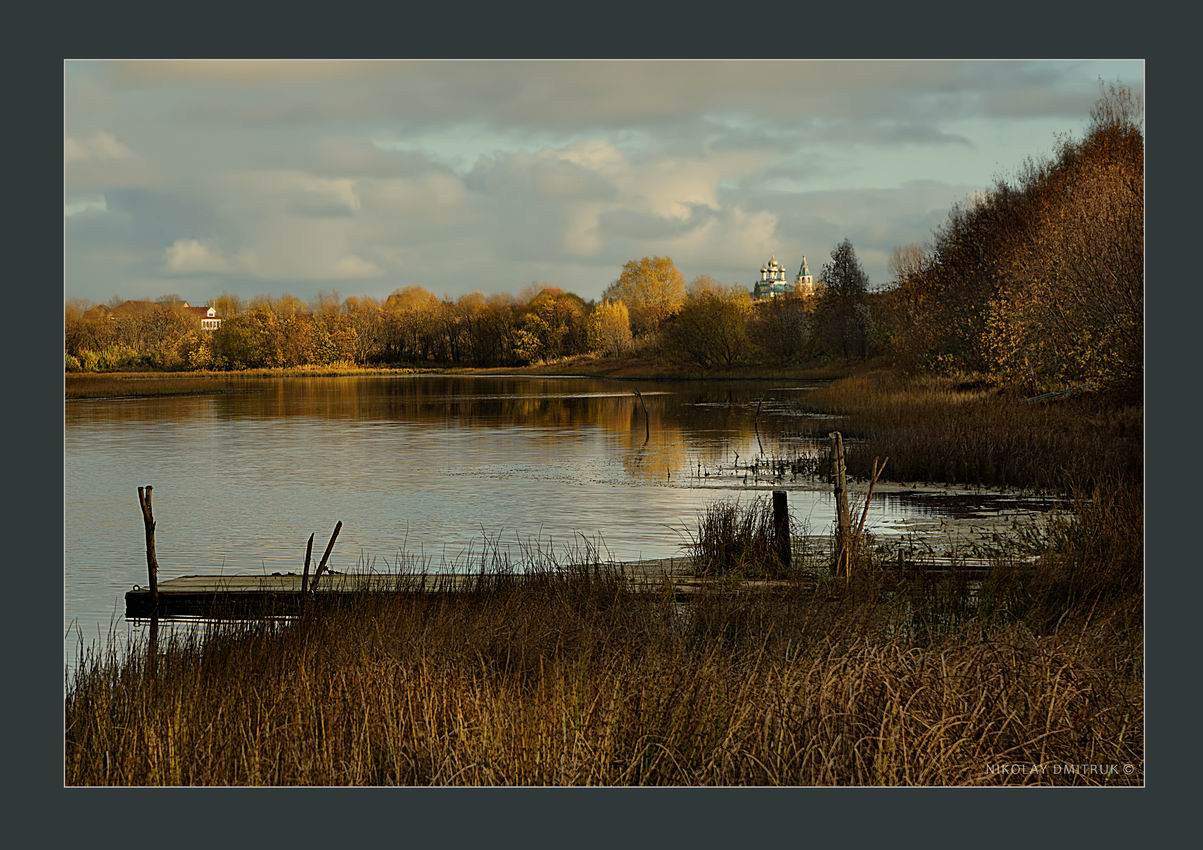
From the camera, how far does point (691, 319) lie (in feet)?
39.2

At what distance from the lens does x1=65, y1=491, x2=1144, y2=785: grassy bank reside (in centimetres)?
492

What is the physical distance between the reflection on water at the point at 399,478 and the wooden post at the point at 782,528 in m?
2.01

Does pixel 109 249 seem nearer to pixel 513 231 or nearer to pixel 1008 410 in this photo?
pixel 513 231

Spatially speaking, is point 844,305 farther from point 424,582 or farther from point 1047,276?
point 424,582

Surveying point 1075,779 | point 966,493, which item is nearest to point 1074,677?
point 1075,779

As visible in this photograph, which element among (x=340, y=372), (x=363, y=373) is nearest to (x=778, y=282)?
(x=340, y=372)

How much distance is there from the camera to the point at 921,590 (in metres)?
7.85

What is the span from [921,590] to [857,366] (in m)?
13.2

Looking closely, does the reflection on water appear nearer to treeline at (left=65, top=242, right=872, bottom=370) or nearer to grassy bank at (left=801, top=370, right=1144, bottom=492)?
grassy bank at (left=801, top=370, right=1144, bottom=492)

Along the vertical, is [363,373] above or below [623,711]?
above

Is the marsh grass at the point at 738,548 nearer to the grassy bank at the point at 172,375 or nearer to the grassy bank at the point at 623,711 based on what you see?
the grassy bank at the point at 623,711

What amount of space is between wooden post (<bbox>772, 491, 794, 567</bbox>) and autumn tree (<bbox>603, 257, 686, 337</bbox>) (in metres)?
1.85

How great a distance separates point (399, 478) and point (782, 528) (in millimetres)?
9825

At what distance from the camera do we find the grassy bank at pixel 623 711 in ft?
16.1
